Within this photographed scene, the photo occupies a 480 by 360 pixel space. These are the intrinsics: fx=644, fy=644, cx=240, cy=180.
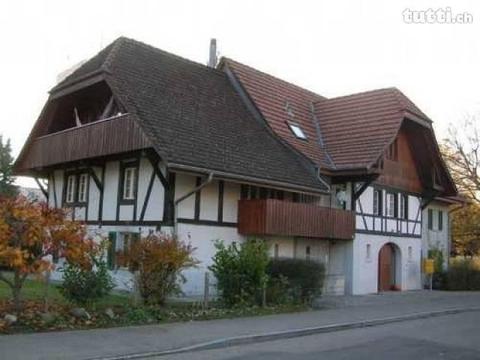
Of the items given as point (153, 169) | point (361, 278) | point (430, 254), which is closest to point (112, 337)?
point (153, 169)

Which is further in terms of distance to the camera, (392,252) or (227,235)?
(392,252)

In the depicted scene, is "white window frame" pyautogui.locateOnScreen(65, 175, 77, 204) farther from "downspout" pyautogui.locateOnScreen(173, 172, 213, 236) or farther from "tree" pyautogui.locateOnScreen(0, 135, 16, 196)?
"tree" pyautogui.locateOnScreen(0, 135, 16, 196)

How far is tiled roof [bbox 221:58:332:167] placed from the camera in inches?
1046

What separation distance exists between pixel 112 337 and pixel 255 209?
34.6 ft

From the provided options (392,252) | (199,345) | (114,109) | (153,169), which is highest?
(114,109)

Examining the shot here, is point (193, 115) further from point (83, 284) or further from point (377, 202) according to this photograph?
point (377, 202)

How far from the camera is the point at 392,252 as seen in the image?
30.4m

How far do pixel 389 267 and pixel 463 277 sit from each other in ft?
17.1

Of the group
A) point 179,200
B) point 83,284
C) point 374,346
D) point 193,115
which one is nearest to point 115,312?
point 83,284

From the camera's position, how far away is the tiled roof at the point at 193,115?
2036 cm

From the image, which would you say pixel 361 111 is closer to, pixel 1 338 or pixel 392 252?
pixel 392 252

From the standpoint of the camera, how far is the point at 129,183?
73.8ft

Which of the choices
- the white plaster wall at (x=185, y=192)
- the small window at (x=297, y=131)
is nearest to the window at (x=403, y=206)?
the small window at (x=297, y=131)

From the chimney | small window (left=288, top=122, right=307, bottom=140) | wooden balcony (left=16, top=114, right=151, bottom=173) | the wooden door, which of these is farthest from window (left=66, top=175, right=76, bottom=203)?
the wooden door
